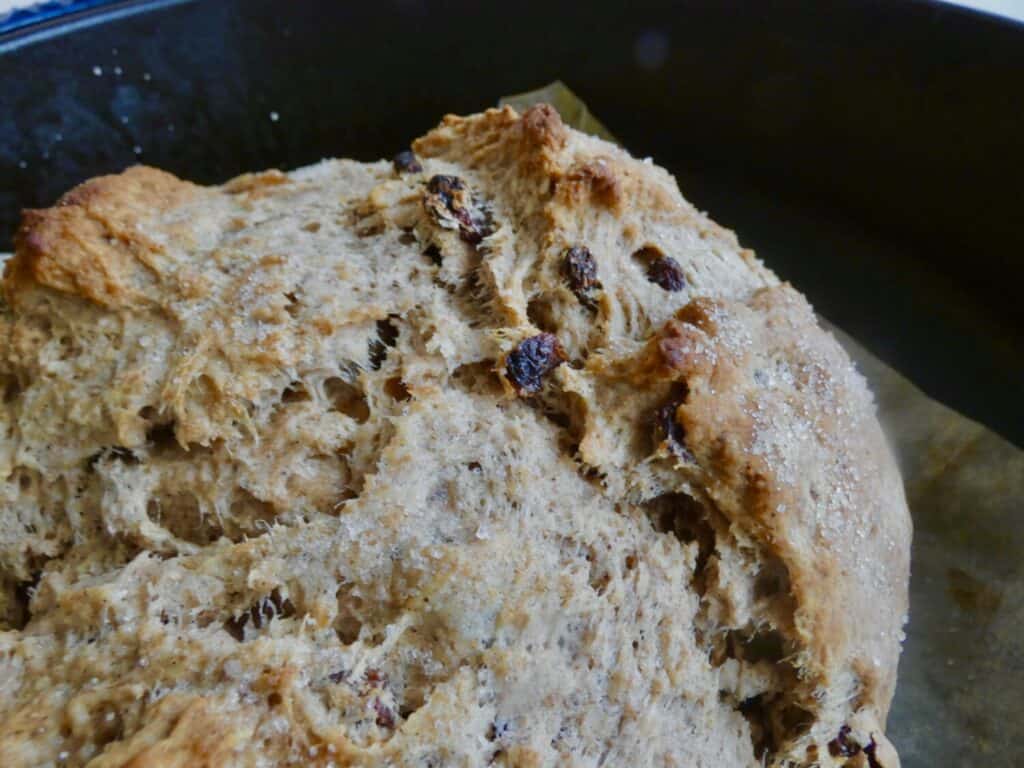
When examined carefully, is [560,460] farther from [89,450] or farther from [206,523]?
[89,450]

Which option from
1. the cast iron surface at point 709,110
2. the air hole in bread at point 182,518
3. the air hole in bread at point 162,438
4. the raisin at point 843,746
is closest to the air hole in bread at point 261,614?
the air hole in bread at point 182,518

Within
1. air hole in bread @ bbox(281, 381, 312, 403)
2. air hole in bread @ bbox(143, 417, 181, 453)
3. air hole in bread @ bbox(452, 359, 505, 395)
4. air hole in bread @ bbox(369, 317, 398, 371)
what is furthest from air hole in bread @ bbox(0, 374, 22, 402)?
air hole in bread @ bbox(452, 359, 505, 395)

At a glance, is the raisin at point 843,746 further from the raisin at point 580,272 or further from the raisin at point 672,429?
the raisin at point 580,272

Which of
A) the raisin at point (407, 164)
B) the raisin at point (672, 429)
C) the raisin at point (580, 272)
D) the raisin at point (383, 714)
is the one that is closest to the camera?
the raisin at point (383, 714)

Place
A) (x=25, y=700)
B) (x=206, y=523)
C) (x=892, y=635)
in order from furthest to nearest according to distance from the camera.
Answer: (x=892, y=635), (x=206, y=523), (x=25, y=700)

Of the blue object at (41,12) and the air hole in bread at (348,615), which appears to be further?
the blue object at (41,12)

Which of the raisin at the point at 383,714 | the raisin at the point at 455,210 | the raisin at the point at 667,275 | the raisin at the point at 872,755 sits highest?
the raisin at the point at 455,210

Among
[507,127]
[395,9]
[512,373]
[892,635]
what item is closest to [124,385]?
[512,373]

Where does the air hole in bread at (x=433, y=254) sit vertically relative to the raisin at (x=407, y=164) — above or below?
below
